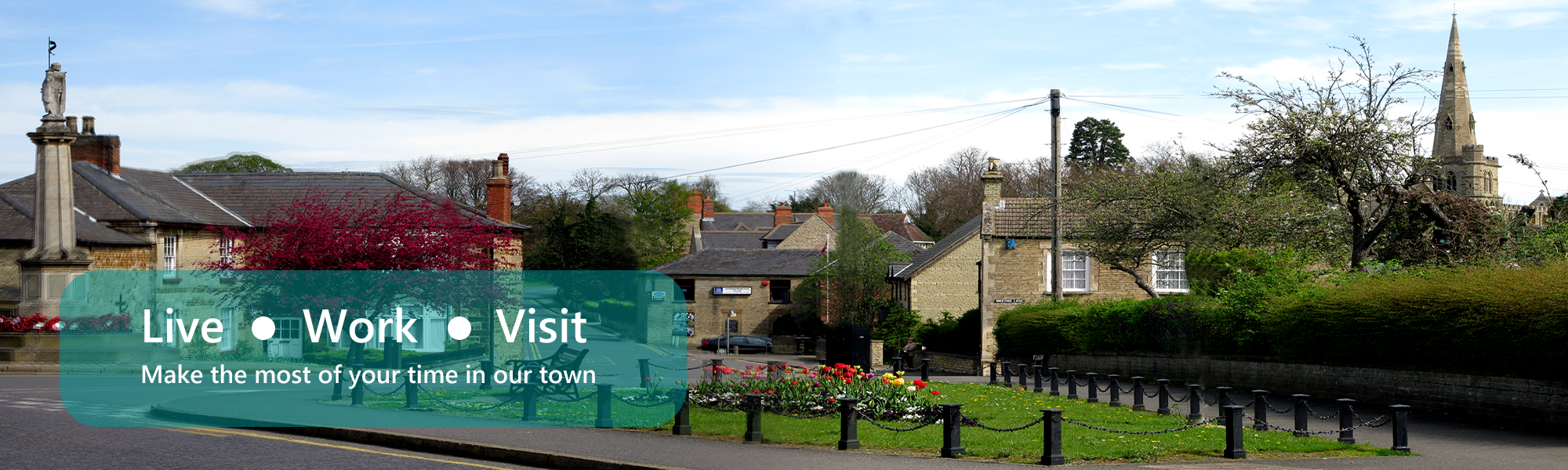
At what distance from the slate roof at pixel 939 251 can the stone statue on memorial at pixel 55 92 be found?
30.4 metres

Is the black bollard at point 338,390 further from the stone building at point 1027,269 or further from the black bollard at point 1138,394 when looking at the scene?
the stone building at point 1027,269

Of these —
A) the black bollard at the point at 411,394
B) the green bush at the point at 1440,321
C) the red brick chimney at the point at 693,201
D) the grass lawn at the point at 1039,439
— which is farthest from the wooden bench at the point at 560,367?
the green bush at the point at 1440,321

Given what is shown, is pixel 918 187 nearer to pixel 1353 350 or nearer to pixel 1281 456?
pixel 1353 350

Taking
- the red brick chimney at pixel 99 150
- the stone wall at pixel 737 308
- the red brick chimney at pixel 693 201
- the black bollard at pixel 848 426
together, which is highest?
the red brick chimney at pixel 99 150

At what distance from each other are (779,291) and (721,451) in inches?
1912

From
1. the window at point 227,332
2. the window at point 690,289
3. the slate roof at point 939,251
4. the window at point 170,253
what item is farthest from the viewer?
the window at point 690,289

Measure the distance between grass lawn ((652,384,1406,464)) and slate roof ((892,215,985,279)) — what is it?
2920 cm

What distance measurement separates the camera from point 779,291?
195ft

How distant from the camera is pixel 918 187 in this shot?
6850 cm

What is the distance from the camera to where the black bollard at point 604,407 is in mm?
12695

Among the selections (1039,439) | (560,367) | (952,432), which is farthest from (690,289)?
(952,432)

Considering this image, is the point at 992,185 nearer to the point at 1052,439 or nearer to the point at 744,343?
the point at 744,343

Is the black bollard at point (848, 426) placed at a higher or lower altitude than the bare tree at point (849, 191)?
lower

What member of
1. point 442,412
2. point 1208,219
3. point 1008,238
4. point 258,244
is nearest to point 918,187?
point 1008,238
